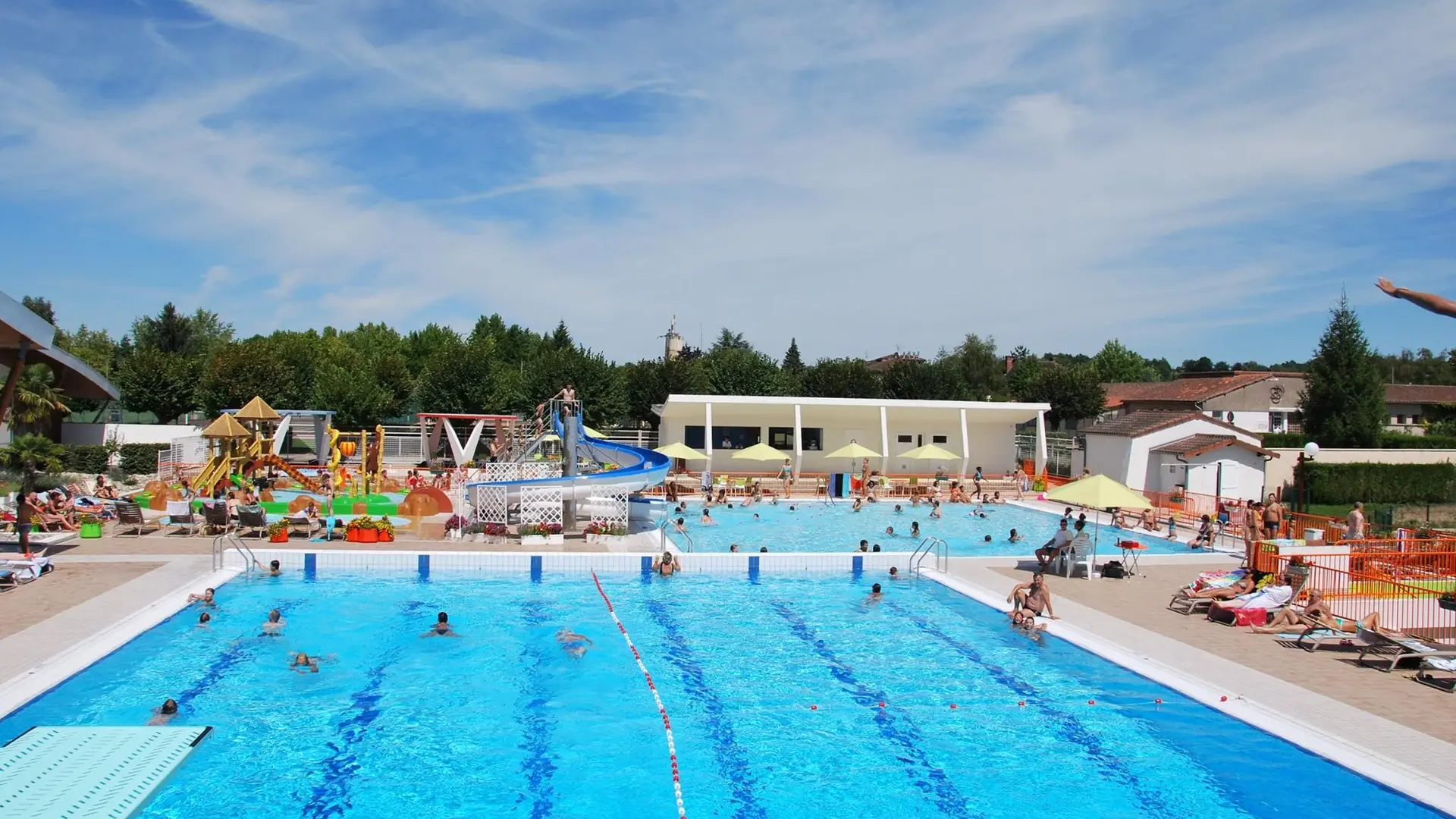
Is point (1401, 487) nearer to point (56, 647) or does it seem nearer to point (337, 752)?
point (337, 752)

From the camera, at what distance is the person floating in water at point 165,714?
9.82 meters

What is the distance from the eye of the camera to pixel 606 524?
21.2m

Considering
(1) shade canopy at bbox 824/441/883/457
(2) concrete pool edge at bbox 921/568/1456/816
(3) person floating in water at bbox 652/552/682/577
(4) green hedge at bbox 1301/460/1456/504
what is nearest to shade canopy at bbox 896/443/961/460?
(1) shade canopy at bbox 824/441/883/457

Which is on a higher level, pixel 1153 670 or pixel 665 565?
pixel 665 565

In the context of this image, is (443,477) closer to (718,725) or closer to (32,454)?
(32,454)

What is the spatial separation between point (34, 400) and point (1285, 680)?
36298mm

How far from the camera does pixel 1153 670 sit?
1138 centimetres

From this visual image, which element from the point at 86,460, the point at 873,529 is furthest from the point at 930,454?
the point at 86,460

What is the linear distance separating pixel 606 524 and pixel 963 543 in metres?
9.10

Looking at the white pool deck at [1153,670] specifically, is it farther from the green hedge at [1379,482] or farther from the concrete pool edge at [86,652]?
the green hedge at [1379,482]

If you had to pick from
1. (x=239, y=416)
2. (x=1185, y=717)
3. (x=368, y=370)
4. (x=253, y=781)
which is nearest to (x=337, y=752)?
(x=253, y=781)

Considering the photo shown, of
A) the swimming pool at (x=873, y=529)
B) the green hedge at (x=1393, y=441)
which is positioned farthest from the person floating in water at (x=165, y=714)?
the green hedge at (x=1393, y=441)

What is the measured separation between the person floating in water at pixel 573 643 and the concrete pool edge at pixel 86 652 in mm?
5573

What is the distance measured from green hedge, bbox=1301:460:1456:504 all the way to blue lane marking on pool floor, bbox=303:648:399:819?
104 ft
